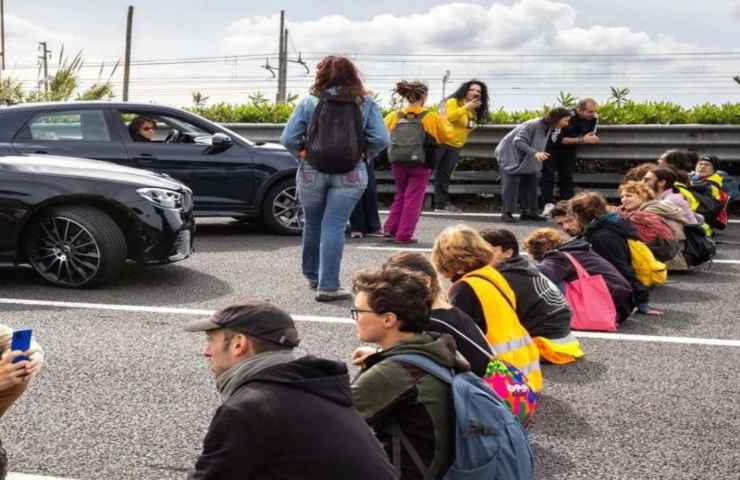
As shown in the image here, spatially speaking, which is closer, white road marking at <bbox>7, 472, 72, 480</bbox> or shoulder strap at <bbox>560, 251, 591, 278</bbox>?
white road marking at <bbox>7, 472, 72, 480</bbox>

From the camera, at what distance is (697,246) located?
8.69m

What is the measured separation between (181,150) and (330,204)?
3.76m

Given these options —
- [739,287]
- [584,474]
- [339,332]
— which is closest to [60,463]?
[584,474]

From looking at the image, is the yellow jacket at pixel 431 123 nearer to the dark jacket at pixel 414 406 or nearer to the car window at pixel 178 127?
the car window at pixel 178 127

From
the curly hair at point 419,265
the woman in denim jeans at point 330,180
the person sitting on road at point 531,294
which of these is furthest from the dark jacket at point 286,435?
the woman in denim jeans at point 330,180

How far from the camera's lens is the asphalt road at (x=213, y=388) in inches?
164

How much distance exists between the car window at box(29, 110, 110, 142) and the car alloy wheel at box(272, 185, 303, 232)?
193cm

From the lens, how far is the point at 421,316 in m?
3.37

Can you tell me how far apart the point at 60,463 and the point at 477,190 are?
9800 mm

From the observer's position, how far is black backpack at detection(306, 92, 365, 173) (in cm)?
694

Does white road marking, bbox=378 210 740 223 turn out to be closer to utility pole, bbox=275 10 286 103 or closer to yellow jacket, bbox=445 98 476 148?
yellow jacket, bbox=445 98 476 148

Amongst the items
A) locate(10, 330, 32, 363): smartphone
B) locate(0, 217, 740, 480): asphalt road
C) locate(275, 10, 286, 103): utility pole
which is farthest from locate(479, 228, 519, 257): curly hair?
locate(275, 10, 286, 103): utility pole

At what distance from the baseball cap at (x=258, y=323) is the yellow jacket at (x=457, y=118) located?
353 inches

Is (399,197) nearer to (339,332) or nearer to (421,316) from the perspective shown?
(339,332)
